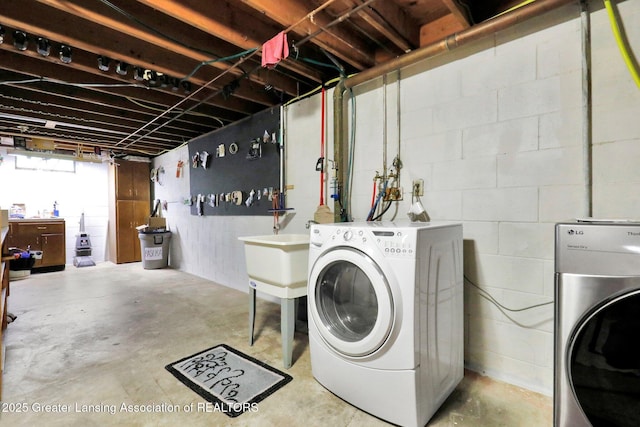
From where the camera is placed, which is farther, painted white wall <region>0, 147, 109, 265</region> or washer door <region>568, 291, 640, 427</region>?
painted white wall <region>0, 147, 109, 265</region>

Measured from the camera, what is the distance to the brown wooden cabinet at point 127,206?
221 inches

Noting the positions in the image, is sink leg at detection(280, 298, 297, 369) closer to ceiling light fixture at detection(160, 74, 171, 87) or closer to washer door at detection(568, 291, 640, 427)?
washer door at detection(568, 291, 640, 427)

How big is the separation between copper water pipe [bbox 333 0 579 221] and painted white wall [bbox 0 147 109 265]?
234 inches

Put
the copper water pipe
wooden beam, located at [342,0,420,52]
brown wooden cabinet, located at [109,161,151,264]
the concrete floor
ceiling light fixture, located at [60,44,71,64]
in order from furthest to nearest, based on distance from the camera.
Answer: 1. brown wooden cabinet, located at [109,161,151,264]
2. ceiling light fixture, located at [60,44,71,64]
3. wooden beam, located at [342,0,420,52]
4. the copper water pipe
5. the concrete floor

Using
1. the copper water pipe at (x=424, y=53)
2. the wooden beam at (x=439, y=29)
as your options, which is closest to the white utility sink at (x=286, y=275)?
the copper water pipe at (x=424, y=53)

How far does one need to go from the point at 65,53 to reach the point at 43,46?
0.12 m

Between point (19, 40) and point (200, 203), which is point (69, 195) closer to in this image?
point (200, 203)

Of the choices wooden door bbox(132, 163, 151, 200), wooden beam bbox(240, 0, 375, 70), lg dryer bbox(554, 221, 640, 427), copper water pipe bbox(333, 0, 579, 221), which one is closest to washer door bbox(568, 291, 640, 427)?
lg dryer bbox(554, 221, 640, 427)

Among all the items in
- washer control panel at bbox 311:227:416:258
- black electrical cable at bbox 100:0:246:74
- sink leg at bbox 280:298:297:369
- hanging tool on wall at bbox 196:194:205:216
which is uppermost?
black electrical cable at bbox 100:0:246:74

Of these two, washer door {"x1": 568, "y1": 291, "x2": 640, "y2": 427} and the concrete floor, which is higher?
washer door {"x1": 568, "y1": 291, "x2": 640, "y2": 427}

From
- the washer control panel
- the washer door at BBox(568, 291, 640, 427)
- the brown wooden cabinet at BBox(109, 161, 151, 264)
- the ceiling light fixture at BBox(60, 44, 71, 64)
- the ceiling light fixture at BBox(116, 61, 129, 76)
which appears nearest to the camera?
the washer door at BBox(568, 291, 640, 427)

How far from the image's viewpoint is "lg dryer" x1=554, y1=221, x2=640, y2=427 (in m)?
0.89

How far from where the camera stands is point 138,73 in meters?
2.54

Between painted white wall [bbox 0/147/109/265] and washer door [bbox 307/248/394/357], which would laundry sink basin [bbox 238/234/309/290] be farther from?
painted white wall [bbox 0/147/109/265]
